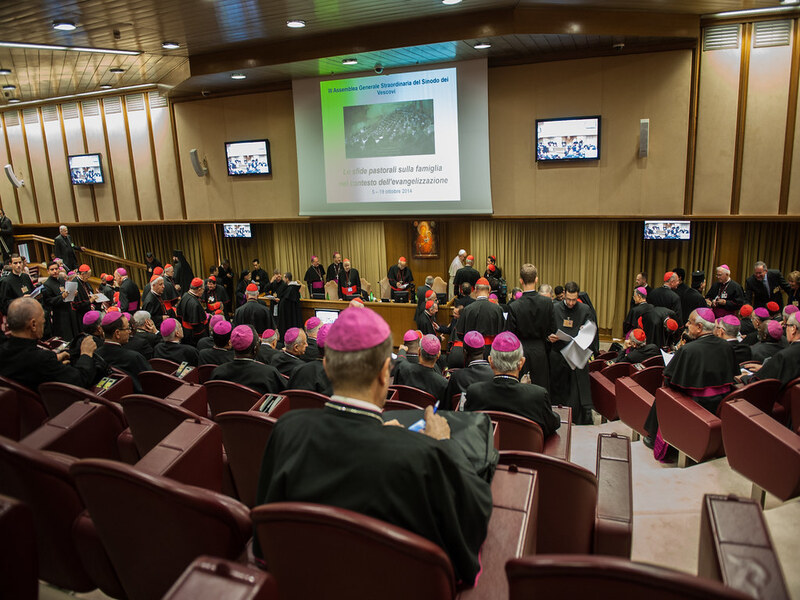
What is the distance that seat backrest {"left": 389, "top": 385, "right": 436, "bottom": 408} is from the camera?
151 inches

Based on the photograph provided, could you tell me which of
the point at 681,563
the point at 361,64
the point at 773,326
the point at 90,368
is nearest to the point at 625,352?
the point at 773,326

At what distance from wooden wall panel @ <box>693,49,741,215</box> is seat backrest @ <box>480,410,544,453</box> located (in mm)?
6909

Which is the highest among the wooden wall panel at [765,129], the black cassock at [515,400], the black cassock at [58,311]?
the wooden wall panel at [765,129]

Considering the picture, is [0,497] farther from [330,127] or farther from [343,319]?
[330,127]

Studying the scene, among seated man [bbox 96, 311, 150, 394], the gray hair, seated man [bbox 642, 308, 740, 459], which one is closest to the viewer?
the gray hair

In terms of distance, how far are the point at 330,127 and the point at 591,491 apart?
9075 millimetres

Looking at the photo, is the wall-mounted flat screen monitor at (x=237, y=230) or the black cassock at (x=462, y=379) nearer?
the black cassock at (x=462, y=379)

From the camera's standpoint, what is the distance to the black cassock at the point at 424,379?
4.39 m

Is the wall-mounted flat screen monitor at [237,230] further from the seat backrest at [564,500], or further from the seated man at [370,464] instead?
the seated man at [370,464]

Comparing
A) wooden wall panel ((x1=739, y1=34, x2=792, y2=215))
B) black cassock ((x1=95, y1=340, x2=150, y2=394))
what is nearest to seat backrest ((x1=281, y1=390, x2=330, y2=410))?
black cassock ((x1=95, y1=340, x2=150, y2=394))

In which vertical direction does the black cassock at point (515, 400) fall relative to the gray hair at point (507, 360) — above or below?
below

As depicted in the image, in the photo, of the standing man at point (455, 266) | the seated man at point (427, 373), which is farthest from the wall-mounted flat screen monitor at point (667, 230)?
the seated man at point (427, 373)

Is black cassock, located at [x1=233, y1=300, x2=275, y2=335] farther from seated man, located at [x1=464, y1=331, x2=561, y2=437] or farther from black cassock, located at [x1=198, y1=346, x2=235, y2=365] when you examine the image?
seated man, located at [x1=464, y1=331, x2=561, y2=437]

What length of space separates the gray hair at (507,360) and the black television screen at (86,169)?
12.5m
